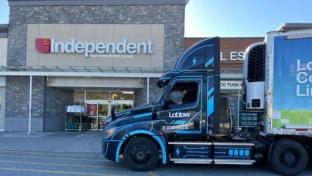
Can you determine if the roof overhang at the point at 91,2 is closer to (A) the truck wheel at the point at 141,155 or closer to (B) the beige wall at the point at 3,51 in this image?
(B) the beige wall at the point at 3,51

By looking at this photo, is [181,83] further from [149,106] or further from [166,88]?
[149,106]

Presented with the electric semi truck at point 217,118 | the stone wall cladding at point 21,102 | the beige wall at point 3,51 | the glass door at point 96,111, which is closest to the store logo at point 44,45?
the stone wall cladding at point 21,102

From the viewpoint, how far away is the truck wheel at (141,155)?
10320mm

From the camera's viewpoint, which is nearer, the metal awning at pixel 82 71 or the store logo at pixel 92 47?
the metal awning at pixel 82 71

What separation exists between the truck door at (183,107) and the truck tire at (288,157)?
210cm

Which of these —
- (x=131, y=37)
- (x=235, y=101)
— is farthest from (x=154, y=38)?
(x=235, y=101)

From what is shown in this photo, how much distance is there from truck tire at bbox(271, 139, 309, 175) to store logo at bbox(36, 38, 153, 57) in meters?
13.7

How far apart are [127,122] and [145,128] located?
575 millimetres

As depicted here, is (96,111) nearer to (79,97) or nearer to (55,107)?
(79,97)

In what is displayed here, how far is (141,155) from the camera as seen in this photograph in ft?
33.9

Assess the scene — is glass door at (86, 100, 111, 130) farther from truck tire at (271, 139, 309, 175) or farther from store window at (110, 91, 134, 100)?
truck tire at (271, 139, 309, 175)

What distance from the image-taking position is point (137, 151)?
10359 mm

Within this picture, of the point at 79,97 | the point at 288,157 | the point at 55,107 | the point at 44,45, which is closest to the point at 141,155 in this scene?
the point at 288,157

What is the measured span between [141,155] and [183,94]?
6.66 feet
